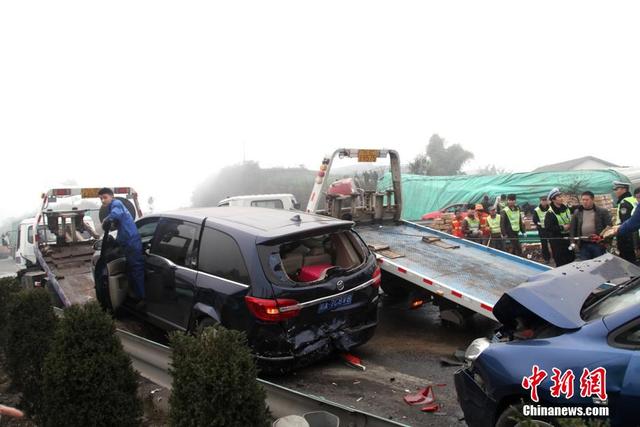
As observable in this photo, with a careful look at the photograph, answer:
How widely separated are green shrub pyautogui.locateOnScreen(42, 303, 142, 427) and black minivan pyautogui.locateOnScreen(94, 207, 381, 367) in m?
0.71

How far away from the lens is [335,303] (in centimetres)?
457

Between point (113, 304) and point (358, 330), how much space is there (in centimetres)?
303

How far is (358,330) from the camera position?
16.0 ft

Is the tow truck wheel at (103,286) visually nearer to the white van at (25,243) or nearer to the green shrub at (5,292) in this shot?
the green shrub at (5,292)

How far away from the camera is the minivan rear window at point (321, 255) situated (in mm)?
4965

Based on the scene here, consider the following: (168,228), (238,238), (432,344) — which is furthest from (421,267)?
(168,228)

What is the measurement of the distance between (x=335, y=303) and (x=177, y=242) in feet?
6.36

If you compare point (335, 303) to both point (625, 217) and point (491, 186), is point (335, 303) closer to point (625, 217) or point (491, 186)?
point (625, 217)

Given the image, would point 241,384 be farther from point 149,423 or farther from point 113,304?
point 113,304

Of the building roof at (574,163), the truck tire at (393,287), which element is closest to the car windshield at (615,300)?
the truck tire at (393,287)

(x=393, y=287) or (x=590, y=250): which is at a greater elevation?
(x=590, y=250)

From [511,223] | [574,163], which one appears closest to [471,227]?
[511,223]

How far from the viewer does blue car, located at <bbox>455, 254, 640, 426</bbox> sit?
2.48 meters

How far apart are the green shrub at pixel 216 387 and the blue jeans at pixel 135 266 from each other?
264cm
